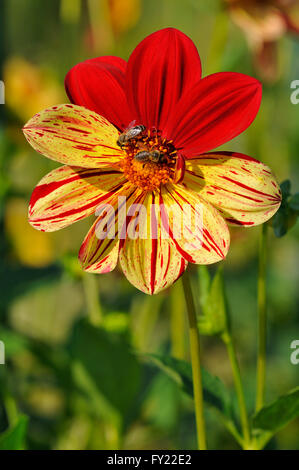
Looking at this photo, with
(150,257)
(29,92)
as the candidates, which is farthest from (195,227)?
(29,92)

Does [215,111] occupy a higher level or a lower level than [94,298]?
higher

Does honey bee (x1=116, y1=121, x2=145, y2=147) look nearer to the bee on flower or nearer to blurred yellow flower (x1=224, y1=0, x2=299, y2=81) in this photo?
the bee on flower

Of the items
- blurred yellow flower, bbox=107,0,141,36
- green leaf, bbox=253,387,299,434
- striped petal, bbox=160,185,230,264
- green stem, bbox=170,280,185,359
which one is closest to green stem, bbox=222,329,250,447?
green leaf, bbox=253,387,299,434

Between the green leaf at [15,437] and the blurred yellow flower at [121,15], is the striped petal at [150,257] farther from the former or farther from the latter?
the blurred yellow flower at [121,15]

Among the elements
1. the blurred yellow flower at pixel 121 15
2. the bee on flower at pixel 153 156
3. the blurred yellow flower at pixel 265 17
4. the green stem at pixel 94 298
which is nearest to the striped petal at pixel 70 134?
the bee on flower at pixel 153 156

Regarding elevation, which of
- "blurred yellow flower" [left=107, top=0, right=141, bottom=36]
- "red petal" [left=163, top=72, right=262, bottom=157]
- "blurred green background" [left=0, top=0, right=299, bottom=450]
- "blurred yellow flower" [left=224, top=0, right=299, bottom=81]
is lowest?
"blurred green background" [left=0, top=0, right=299, bottom=450]

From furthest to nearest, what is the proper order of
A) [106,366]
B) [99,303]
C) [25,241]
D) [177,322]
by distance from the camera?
[25,241] → [99,303] → [177,322] → [106,366]

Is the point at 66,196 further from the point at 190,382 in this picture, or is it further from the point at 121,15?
the point at 121,15
